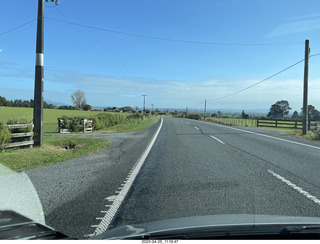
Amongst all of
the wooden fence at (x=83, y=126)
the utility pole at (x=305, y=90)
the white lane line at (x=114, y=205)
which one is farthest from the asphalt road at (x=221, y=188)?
the wooden fence at (x=83, y=126)

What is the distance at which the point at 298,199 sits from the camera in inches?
193

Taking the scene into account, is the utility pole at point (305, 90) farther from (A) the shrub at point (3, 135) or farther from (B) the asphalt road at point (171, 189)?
(A) the shrub at point (3, 135)

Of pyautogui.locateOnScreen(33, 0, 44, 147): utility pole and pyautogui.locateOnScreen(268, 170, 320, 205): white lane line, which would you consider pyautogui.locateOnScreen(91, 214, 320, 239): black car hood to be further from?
pyautogui.locateOnScreen(33, 0, 44, 147): utility pole

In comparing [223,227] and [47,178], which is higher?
[223,227]

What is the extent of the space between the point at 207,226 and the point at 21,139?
10735mm

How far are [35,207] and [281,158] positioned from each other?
7991 mm

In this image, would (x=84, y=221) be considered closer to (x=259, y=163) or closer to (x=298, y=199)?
(x=298, y=199)

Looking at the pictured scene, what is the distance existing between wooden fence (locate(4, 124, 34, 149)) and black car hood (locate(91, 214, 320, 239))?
919 centimetres

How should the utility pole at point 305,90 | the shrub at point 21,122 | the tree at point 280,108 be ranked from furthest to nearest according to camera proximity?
the tree at point 280,108
the utility pole at point 305,90
the shrub at point 21,122

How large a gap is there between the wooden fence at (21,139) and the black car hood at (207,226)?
9187 mm

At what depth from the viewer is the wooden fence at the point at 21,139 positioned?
10.6m

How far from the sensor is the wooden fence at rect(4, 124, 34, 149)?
34.7ft
